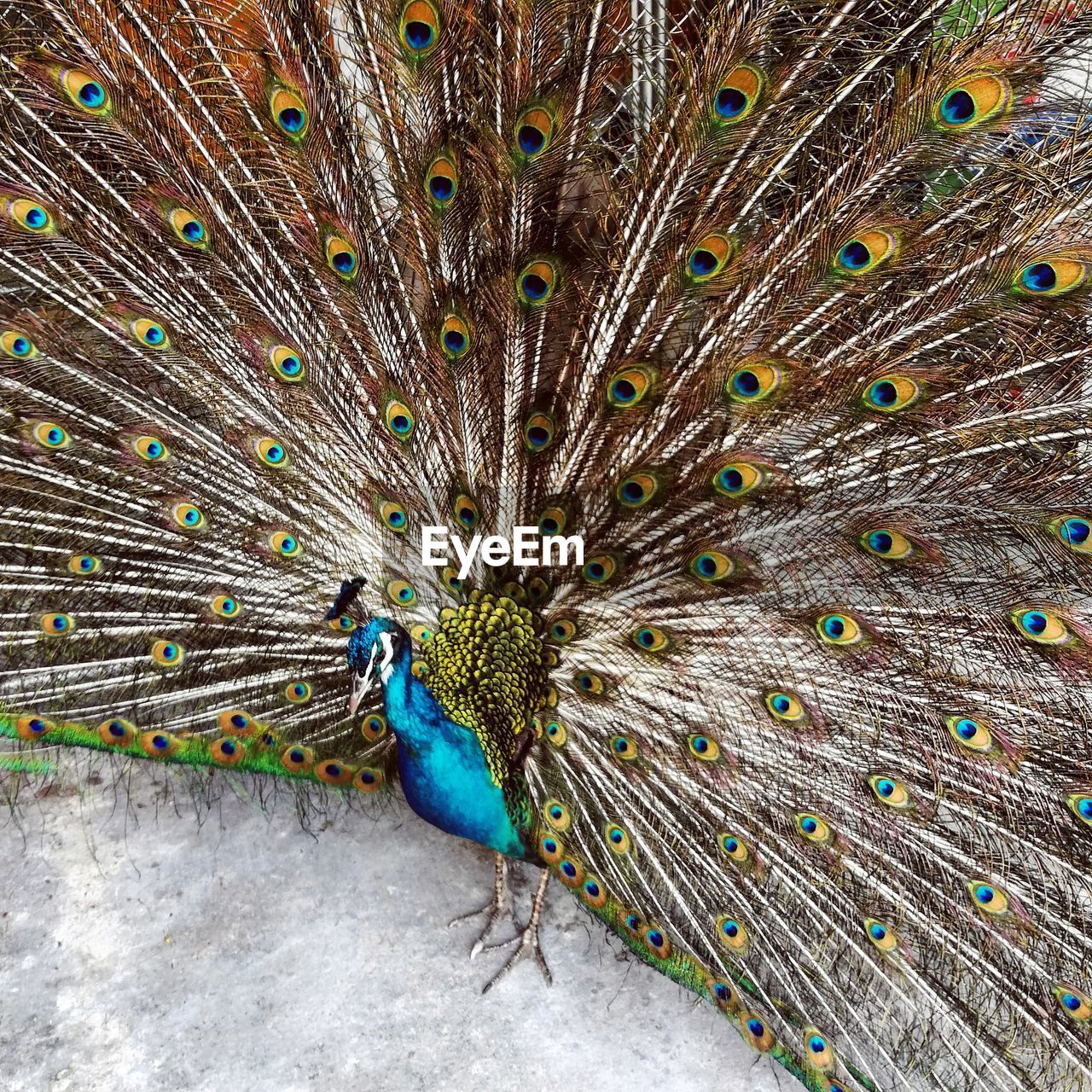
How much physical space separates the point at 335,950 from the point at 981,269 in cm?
224

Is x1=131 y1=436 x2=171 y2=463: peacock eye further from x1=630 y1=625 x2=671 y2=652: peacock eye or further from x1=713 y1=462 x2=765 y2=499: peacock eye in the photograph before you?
x1=713 y1=462 x2=765 y2=499: peacock eye

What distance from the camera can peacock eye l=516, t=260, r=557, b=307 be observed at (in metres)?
1.87

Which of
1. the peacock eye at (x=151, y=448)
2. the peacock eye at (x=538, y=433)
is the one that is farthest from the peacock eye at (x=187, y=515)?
the peacock eye at (x=538, y=433)

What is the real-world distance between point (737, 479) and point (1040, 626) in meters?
0.63

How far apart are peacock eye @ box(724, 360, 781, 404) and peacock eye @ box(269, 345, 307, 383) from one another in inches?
40.2

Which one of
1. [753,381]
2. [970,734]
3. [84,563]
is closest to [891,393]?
[753,381]

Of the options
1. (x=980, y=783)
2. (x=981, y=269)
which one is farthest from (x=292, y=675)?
(x=981, y=269)

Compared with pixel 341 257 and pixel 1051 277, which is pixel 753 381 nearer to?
pixel 1051 277

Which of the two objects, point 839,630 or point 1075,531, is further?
point 839,630

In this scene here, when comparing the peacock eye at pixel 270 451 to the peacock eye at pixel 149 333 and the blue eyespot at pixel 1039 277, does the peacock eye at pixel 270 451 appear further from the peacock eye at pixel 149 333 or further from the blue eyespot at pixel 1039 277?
the blue eyespot at pixel 1039 277

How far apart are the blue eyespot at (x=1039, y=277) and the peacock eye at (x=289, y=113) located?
1.42 meters

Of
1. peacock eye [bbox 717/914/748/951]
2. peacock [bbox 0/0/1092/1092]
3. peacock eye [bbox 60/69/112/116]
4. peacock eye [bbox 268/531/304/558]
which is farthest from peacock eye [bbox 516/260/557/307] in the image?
peacock eye [bbox 717/914/748/951]

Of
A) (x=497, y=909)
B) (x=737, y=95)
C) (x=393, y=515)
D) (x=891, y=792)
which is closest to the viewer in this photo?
(x=737, y=95)

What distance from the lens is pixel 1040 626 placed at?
166 centimetres
